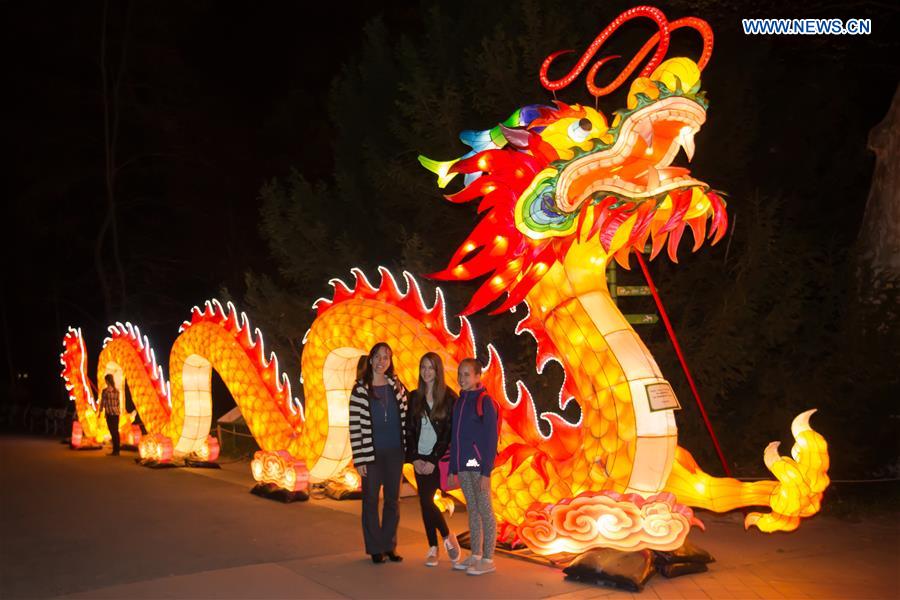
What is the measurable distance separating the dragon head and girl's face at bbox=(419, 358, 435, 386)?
24.7 inches

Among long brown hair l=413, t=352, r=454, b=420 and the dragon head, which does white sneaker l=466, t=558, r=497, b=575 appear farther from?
the dragon head

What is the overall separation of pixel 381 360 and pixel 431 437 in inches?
27.1

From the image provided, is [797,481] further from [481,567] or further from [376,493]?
[376,493]

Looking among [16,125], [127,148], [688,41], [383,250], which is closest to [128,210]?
[127,148]

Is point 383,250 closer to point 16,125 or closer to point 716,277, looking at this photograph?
point 716,277

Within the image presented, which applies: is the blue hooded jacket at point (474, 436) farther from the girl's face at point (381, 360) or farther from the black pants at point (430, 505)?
the girl's face at point (381, 360)

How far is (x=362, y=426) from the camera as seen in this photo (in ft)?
21.5

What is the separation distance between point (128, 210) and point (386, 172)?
14.8m

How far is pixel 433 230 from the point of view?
1298 centimetres

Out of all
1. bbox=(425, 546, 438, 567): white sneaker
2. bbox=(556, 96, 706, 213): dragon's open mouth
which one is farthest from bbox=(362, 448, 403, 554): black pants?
bbox=(556, 96, 706, 213): dragon's open mouth

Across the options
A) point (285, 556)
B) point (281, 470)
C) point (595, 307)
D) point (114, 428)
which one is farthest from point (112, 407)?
point (595, 307)

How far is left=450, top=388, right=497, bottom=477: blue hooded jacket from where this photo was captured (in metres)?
6.19

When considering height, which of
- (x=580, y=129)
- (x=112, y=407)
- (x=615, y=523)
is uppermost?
(x=580, y=129)

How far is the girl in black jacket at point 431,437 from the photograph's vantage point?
21.3 ft
